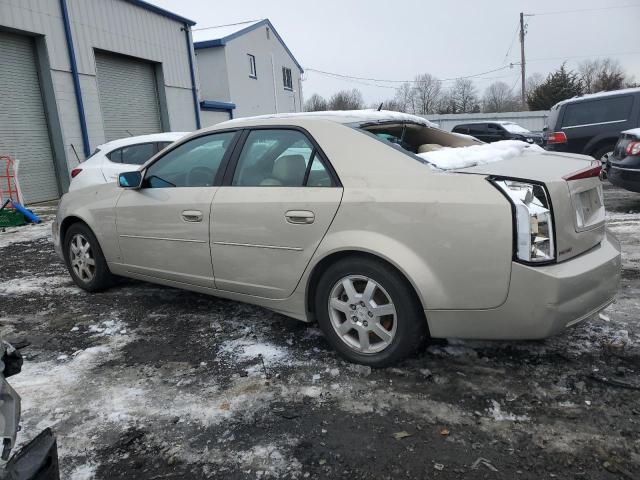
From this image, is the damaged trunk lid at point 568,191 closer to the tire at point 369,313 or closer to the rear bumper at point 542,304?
the rear bumper at point 542,304

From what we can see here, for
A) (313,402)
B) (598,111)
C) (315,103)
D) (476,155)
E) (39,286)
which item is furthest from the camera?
(315,103)

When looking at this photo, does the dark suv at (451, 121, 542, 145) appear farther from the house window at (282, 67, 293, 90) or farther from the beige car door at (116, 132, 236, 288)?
the beige car door at (116, 132, 236, 288)

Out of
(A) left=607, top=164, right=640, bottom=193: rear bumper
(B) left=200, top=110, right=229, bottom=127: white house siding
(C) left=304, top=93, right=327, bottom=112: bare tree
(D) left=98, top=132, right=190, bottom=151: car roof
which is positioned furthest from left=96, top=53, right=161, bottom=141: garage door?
(C) left=304, top=93, right=327, bottom=112: bare tree

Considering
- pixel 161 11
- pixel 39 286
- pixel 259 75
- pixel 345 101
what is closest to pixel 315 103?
pixel 345 101

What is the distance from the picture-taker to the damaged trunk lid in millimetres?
2562

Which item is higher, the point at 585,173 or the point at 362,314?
the point at 585,173

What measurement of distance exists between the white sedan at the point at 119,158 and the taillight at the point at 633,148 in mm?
6943

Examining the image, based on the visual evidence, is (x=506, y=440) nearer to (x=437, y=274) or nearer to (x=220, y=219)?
(x=437, y=274)

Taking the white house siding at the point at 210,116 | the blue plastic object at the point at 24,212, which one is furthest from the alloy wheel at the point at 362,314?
the white house siding at the point at 210,116

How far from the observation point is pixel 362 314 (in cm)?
296

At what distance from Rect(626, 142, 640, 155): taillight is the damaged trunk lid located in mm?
5241

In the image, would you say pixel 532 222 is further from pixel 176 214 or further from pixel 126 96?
pixel 126 96

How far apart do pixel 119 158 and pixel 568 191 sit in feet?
24.3

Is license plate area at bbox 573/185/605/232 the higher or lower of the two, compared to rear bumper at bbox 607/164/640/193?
higher
